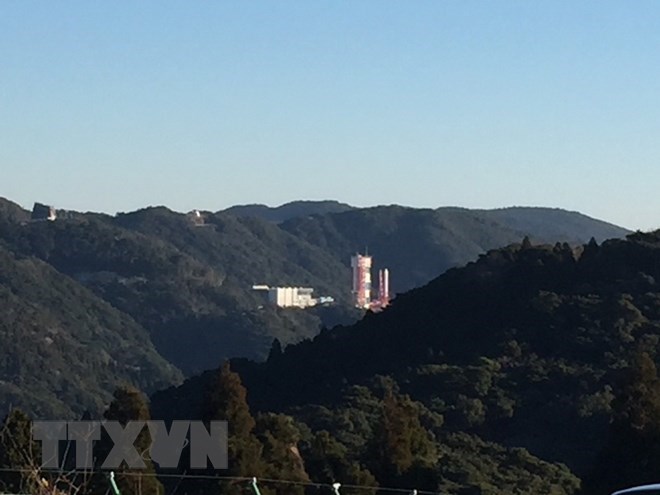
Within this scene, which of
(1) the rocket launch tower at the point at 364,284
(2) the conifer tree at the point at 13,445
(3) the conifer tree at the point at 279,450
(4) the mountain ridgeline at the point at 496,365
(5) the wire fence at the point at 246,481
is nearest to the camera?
(5) the wire fence at the point at 246,481

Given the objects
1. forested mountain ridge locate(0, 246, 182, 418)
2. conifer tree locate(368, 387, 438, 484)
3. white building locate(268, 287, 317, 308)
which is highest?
white building locate(268, 287, 317, 308)

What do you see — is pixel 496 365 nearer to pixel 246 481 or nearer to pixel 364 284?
pixel 246 481

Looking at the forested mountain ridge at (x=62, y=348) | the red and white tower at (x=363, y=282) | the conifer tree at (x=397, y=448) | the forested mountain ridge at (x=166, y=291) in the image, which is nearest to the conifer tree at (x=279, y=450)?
the conifer tree at (x=397, y=448)

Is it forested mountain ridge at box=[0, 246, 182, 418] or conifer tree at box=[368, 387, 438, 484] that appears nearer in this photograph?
conifer tree at box=[368, 387, 438, 484]

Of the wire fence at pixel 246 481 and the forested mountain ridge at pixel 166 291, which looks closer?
the wire fence at pixel 246 481

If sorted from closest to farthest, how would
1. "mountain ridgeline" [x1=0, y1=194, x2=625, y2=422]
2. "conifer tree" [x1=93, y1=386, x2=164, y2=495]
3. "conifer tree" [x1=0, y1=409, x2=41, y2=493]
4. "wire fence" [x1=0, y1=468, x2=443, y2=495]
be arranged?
"wire fence" [x1=0, y1=468, x2=443, y2=495], "conifer tree" [x1=0, y1=409, x2=41, y2=493], "conifer tree" [x1=93, y1=386, x2=164, y2=495], "mountain ridgeline" [x1=0, y1=194, x2=625, y2=422]

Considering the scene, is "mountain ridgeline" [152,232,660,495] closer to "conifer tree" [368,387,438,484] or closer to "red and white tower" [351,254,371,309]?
"conifer tree" [368,387,438,484]

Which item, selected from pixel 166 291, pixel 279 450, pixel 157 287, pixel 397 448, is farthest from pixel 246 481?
pixel 157 287

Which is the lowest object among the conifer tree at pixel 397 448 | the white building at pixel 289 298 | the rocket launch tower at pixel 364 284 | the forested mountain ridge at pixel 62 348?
the conifer tree at pixel 397 448

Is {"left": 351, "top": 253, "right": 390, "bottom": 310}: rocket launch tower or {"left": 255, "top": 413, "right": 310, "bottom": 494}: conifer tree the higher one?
{"left": 351, "top": 253, "right": 390, "bottom": 310}: rocket launch tower

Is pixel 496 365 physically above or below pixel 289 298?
below

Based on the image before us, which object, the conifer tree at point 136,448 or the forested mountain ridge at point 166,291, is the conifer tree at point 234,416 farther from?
the forested mountain ridge at point 166,291

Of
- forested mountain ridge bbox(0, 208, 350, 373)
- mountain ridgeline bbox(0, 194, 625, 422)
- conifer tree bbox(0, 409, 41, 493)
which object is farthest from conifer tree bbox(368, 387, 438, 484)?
forested mountain ridge bbox(0, 208, 350, 373)
